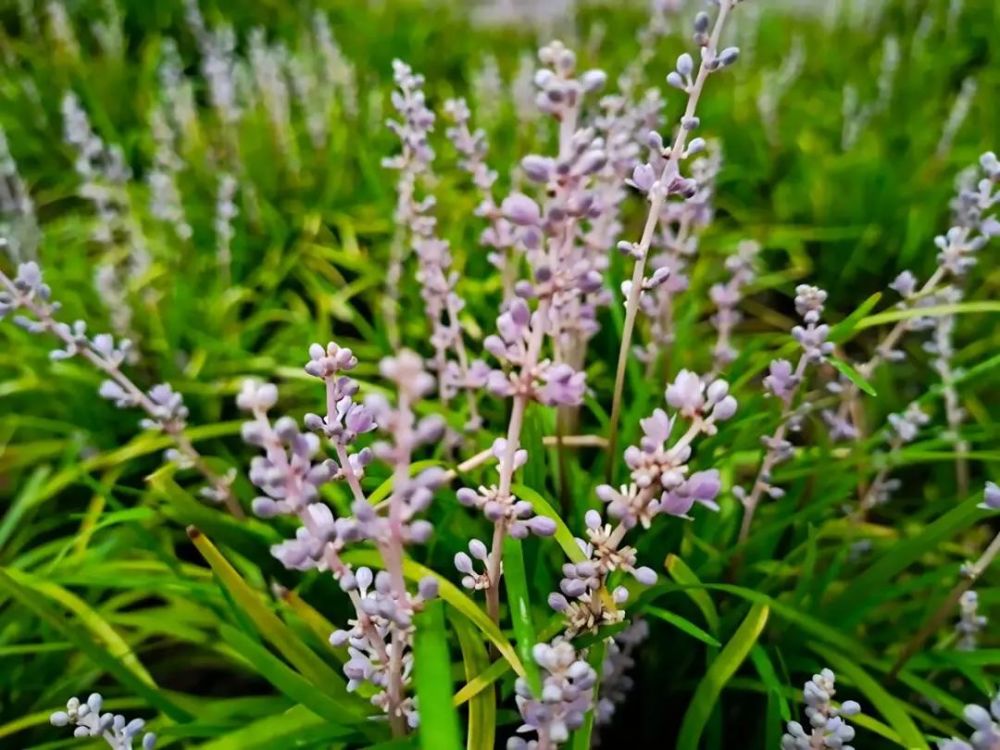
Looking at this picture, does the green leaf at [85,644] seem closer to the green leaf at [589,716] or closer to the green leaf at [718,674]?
the green leaf at [589,716]

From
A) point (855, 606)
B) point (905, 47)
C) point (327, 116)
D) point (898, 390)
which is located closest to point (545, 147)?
point (327, 116)

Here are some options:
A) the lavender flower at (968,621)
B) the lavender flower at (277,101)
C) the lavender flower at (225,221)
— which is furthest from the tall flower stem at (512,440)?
the lavender flower at (277,101)

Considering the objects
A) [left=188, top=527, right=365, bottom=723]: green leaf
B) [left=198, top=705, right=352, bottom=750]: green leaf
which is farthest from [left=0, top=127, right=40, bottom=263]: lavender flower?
[left=198, top=705, right=352, bottom=750]: green leaf

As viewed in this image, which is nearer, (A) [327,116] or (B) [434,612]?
(B) [434,612]

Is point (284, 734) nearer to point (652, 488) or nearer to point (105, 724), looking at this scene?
point (105, 724)

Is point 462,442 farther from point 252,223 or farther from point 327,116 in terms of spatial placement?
point 327,116

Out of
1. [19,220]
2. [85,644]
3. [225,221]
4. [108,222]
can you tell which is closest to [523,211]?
[85,644]
